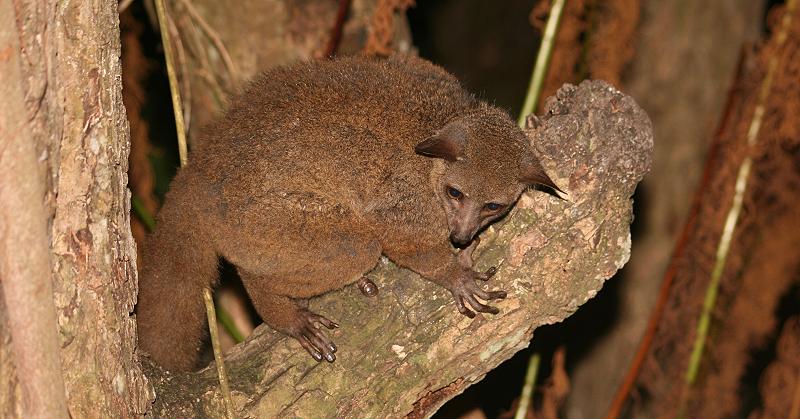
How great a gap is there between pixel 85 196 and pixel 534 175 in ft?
7.16

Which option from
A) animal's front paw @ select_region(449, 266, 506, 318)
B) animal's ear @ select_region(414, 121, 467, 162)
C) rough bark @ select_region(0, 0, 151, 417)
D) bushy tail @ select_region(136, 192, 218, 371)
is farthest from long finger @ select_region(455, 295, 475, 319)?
rough bark @ select_region(0, 0, 151, 417)

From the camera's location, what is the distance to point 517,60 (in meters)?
12.1

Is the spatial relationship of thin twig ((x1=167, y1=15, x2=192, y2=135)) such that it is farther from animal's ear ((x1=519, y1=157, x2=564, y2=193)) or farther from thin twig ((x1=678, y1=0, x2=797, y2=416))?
thin twig ((x1=678, y1=0, x2=797, y2=416))

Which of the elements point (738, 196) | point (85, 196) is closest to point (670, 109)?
point (738, 196)

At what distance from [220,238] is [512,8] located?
861cm

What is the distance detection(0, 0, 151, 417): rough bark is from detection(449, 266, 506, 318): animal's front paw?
5.06ft

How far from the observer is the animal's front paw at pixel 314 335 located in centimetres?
420

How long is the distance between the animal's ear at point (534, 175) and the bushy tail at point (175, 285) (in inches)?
66.3

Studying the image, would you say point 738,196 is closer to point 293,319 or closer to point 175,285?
point 293,319

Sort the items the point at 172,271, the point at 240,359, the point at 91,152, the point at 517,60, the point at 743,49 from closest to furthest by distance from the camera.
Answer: the point at 91,152
the point at 240,359
the point at 172,271
the point at 743,49
the point at 517,60

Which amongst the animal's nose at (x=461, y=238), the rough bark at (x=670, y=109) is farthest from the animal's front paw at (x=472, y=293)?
the rough bark at (x=670, y=109)

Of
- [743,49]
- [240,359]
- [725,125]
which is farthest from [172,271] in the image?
[743,49]

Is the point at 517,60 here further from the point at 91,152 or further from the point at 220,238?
the point at 91,152

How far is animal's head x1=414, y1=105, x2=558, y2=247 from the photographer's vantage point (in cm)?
475
